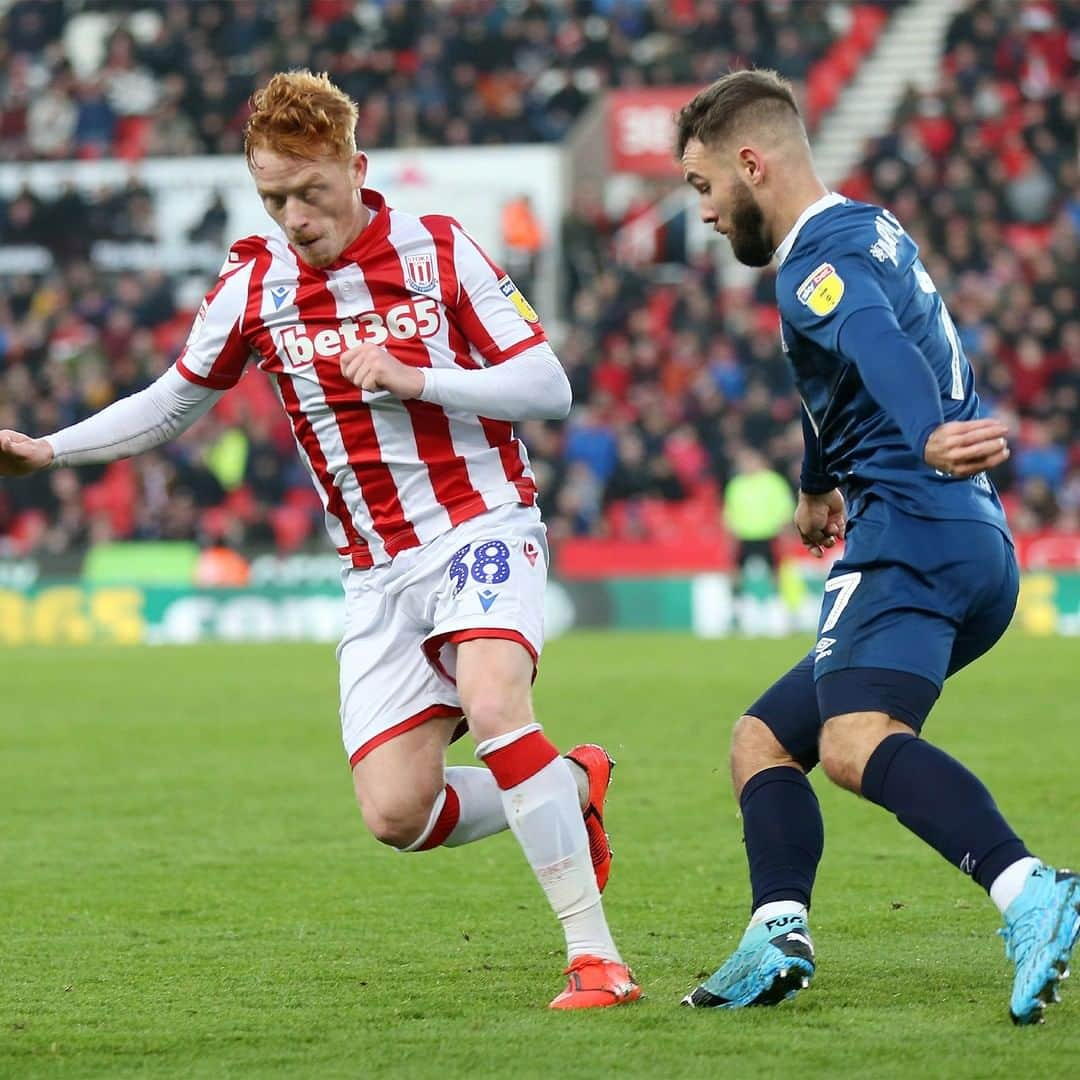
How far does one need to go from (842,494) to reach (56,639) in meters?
16.7

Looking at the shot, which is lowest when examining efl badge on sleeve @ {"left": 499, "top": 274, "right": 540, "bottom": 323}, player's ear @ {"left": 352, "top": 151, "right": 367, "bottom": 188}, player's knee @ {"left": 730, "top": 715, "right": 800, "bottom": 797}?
player's knee @ {"left": 730, "top": 715, "right": 800, "bottom": 797}

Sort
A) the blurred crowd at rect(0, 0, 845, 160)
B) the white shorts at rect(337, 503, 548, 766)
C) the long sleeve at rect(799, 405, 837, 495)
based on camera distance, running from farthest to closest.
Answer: the blurred crowd at rect(0, 0, 845, 160), the white shorts at rect(337, 503, 548, 766), the long sleeve at rect(799, 405, 837, 495)

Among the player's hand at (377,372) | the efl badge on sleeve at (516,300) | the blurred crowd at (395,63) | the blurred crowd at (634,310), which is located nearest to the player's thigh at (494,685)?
the player's hand at (377,372)

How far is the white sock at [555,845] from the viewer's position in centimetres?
476

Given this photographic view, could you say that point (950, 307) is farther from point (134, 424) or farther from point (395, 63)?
point (134, 424)

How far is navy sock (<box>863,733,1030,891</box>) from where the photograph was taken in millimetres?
4172

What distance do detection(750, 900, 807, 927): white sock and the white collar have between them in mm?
1487

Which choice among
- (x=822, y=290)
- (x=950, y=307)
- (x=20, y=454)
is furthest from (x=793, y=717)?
(x=950, y=307)

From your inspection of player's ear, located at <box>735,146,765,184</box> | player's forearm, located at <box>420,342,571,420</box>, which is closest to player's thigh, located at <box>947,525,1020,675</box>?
player's ear, located at <box>735,146,765,184</box>

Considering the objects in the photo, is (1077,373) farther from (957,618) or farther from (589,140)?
(957,618)

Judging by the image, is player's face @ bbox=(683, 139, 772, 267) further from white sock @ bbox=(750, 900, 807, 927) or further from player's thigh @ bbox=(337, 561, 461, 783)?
white sock @ bbox=(750, 900, 807, 927)

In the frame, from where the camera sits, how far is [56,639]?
67.7 ft

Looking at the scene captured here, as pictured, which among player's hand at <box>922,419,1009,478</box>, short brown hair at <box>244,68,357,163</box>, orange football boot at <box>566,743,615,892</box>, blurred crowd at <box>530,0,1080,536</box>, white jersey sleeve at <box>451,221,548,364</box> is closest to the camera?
player's hand at <box>922,419,1009,478</box>

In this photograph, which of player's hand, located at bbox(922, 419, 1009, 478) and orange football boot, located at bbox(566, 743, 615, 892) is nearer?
player's hand, located at bbox(922, 419, 1009, 478)
